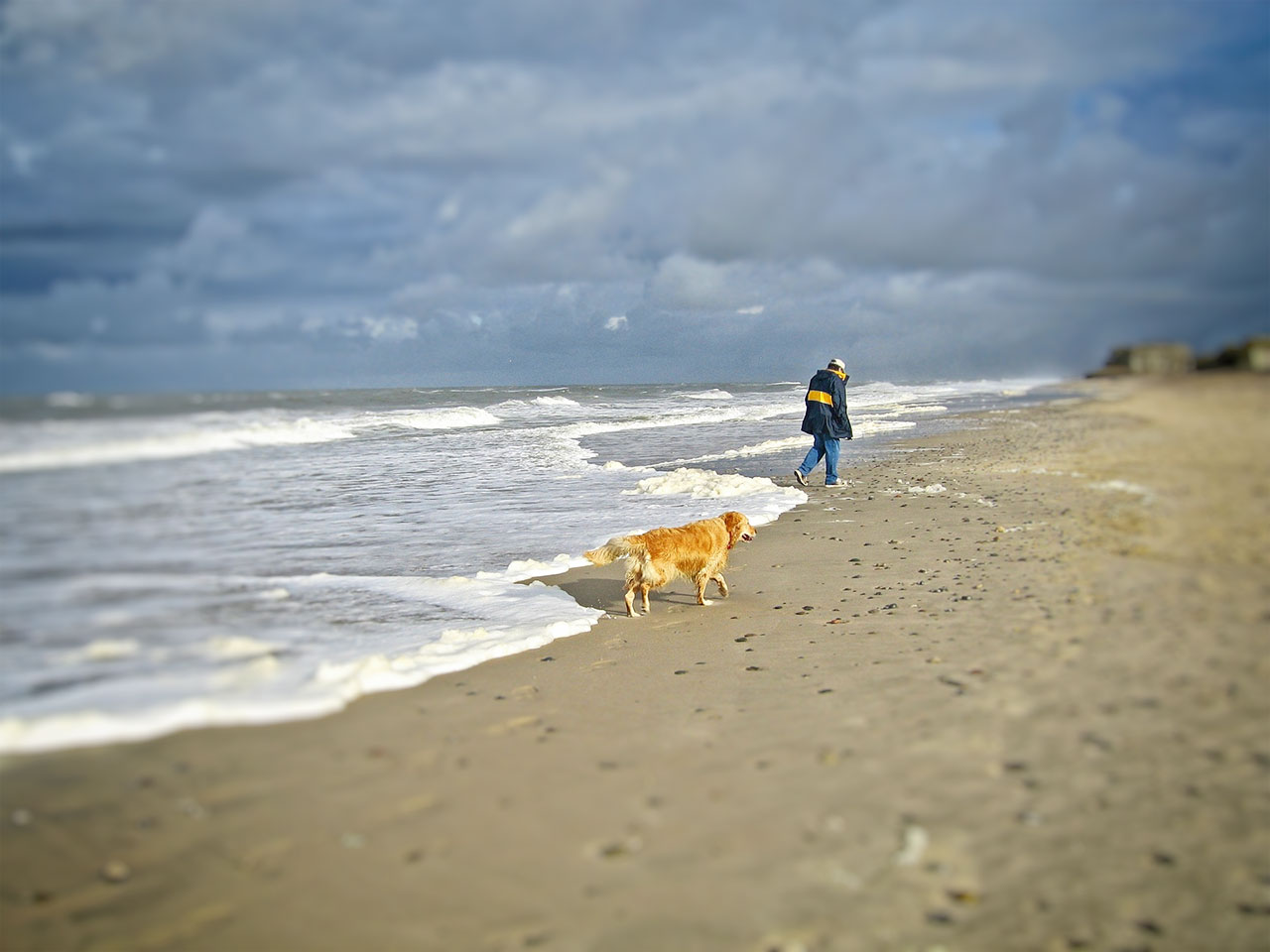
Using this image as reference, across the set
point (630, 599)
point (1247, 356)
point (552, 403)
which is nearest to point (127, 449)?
point (630, 599)

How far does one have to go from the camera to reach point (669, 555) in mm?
7367

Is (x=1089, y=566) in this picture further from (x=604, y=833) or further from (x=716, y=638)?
(x=604, y=833)

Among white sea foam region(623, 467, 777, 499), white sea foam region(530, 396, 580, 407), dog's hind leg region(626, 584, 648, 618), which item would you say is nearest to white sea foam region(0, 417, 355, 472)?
dog's hind leg region(626, 584, 648, 618)

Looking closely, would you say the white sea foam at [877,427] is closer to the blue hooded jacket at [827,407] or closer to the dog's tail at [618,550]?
the blue hooded jacket at [827,407]

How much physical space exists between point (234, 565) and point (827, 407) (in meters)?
11.2

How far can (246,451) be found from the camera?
35.6 feet

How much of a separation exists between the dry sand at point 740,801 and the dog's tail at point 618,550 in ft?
3.41

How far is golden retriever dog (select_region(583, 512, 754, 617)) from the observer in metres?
7.31

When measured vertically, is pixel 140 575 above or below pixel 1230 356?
below

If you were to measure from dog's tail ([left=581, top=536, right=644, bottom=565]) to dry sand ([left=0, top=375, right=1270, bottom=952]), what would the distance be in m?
1.04

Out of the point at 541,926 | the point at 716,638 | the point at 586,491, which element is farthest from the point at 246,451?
the point at 541,926

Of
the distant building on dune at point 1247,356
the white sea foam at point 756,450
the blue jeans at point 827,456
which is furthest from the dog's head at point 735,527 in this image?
the white sea foam at point 756,450

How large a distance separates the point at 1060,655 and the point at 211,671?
5536 mm

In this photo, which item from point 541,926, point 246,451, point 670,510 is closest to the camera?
point 541,926
